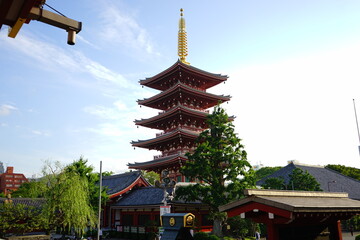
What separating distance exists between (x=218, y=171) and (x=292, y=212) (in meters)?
13.7

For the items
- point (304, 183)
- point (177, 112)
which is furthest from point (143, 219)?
point (304, 183)

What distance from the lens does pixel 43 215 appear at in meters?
20.3

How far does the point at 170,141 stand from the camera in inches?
1419

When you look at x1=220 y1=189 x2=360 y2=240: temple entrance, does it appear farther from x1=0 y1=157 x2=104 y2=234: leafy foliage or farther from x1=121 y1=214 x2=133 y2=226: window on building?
x1=121 y1=214 x2=133 y2=226: window on building

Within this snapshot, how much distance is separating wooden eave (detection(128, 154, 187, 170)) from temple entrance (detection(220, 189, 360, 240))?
1895 centimetres

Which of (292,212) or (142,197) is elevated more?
(142,197)

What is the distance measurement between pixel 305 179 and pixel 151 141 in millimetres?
17963

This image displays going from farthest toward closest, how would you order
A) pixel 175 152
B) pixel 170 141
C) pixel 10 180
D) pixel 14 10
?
1. pixel 10 180
2. pixel 170 141
3. pixel 175 152
4. pixel 14 10

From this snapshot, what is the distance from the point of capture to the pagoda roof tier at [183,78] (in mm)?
36816

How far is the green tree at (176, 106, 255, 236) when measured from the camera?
2322 cm

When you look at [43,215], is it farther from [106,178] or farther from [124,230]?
[106,178]

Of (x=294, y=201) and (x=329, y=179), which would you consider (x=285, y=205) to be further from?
(x=329, y=179)

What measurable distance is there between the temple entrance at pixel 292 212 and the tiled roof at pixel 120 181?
895 inches

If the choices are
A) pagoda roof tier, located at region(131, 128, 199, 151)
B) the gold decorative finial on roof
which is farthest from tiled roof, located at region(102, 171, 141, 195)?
the gold decorative finial on roof
